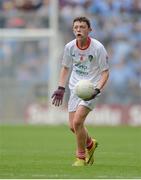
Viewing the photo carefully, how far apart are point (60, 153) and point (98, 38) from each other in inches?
522

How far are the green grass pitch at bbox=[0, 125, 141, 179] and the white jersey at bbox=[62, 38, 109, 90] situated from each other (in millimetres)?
1375

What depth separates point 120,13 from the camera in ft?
96.5

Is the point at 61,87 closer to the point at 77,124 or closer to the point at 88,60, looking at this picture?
the point at 88,60

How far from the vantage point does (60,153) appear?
52.5ft

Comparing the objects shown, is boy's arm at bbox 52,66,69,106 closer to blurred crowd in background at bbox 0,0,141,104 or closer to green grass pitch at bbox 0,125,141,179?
green grass pitch at bbox 0,125,141,179

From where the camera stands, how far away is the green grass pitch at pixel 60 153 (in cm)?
1124

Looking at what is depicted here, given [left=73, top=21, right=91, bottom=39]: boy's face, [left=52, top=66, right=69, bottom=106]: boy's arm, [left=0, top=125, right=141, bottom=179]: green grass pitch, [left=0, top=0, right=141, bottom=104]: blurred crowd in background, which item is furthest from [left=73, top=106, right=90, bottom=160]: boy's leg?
[left=0, top=0, right=141, bottom=104]: blurred crowd in background

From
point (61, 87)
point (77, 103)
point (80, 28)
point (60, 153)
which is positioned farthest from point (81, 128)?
point (60, 153)

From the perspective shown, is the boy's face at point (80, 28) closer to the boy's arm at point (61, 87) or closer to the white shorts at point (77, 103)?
the boy's arm at point (61, 87)

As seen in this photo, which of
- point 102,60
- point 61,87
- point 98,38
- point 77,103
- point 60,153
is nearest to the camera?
point 102,60

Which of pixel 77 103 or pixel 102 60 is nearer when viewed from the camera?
pixel 102 60

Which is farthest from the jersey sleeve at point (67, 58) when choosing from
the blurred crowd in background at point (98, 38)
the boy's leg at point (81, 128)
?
the blurred crowd in background at point (98, 38)

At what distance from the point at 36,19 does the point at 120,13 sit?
2.92 metres

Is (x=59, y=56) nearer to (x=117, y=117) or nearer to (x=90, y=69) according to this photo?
(x=117, y=117)
